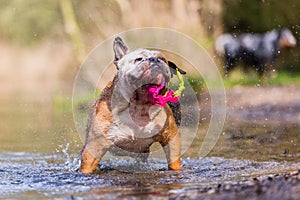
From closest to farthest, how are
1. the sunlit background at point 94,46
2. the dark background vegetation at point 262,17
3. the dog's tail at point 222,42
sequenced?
the sunlit background at point 94,46, the dog's tail at point 222,42, the dark background vegetation at point 262,17

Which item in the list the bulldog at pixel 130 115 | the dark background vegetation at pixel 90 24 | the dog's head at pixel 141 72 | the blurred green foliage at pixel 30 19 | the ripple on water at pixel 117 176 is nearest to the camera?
the ripple on water at pixel 117 176

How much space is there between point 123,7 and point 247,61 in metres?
4.80

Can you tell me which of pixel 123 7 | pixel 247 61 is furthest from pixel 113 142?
pixel 123 7

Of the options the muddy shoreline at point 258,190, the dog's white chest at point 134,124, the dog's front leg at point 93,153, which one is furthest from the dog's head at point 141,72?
the muddy shoreline at point 258,190

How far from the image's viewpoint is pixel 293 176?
568 cm

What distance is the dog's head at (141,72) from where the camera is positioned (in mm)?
6449

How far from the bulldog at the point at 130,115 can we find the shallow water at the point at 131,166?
10.4 inches

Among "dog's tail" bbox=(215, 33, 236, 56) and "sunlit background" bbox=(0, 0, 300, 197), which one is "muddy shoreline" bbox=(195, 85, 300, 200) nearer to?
"sunlit background" bbox=(0, 0, 300, 197)

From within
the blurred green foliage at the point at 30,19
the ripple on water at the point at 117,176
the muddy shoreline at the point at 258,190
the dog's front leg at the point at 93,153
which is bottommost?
the muddy shoreline at the point at 258,190

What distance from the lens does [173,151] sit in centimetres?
714

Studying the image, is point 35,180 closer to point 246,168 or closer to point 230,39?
point 246,168

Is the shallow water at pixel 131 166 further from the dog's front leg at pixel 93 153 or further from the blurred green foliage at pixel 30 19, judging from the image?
the blurred green foliage at pixel 30 19

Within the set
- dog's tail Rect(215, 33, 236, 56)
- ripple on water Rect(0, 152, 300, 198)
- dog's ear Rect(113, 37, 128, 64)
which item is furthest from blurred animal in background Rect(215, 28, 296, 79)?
dog's ear Rect(113, 37, 128, 64)

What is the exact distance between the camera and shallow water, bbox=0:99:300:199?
20.1 feet
